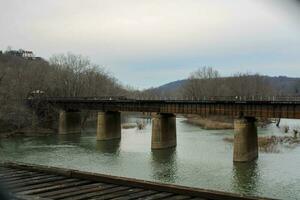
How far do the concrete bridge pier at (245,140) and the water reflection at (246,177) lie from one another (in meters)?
1.21

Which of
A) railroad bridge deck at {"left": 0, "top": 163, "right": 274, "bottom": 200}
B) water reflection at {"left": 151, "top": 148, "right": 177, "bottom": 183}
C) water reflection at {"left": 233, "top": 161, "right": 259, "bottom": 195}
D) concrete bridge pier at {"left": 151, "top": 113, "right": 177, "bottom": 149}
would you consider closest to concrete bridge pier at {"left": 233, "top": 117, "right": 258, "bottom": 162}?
water reflection at {"left": 233, "top": 161, "right": 259, "bottom": 195}

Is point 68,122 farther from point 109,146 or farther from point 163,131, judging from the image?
point 163,131

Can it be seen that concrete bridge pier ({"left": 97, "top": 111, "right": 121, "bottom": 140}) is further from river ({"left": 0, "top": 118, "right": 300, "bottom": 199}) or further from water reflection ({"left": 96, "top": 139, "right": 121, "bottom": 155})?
river ({"left": 0, "top": 118, "right": 300, "bottom": 199})

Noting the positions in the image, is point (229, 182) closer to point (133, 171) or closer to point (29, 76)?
point (133, 171)

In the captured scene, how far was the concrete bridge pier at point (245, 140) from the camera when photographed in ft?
131

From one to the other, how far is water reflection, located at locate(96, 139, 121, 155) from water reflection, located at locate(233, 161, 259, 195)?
1489 centimetres

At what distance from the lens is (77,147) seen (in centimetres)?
5259

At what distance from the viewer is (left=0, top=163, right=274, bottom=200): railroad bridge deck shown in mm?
10914

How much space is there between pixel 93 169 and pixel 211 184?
1059cm

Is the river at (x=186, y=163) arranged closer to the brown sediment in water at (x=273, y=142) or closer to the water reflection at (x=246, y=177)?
the water reflection at (x=246, y=177)

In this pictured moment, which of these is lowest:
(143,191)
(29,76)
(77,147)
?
(77,147)

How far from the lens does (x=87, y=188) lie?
40.5 ft

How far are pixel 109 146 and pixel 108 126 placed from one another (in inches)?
364

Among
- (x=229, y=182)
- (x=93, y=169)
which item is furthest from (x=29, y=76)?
(x=229, y=182)
